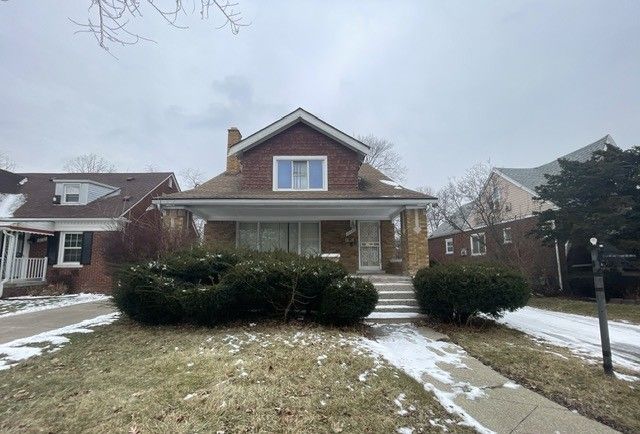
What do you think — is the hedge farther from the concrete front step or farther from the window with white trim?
the window with white trim

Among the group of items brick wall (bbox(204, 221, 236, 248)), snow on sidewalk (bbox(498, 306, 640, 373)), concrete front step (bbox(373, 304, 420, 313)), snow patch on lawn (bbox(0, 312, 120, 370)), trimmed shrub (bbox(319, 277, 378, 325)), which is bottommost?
snow on sidewalk (bbox(498, 306, 640, 373))

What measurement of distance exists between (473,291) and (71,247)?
57.0 ft

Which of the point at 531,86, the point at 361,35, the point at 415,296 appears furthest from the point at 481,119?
the point at 361,35

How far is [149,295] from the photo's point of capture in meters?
6.82

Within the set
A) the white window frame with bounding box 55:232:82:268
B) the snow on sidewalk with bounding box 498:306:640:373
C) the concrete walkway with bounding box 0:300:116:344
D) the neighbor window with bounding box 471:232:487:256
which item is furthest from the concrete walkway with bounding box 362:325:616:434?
the neighbor window with bounding box 471:232:487:256

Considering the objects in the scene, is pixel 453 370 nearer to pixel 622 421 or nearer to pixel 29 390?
pixel 622 421

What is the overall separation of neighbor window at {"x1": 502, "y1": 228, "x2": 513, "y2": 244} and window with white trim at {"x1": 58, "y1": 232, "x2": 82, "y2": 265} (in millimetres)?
21260

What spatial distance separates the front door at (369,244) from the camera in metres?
13.7

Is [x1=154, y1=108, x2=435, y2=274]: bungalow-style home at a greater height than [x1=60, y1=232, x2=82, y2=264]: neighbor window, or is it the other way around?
[x1=154, y1=108, x2=435, y2=274]: bungalow-style home

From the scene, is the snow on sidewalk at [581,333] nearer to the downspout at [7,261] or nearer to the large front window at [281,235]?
the large front window at [281,235]

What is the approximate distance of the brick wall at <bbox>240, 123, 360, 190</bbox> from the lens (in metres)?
12.6

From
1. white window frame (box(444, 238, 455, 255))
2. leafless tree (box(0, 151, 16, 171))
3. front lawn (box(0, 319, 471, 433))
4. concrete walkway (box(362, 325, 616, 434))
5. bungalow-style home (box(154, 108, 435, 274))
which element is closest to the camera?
front lawn (box(0, 319, 471, 433))

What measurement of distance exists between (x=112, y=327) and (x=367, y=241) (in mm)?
9272

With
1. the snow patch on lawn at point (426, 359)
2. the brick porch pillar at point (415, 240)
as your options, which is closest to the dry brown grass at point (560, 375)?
the snow patch on lawn at point (426, 359)
